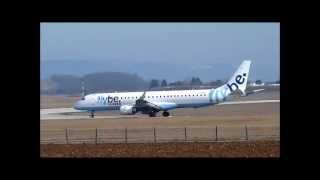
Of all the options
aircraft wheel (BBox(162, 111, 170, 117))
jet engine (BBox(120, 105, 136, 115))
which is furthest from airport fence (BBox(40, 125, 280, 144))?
aircraft wheel (BBox(162, 111, 170, 117))

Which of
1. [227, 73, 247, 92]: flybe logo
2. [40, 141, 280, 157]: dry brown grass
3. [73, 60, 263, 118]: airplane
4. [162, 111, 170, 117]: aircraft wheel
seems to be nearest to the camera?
[40, 141, 280, 157]: dry brown grass

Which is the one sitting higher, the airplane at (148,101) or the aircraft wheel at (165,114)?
the airplane at (148,101)

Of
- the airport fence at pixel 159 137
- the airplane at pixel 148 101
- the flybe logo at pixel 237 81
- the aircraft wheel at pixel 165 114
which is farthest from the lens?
the flybe logo at pixel 237 81

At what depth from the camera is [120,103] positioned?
4294 cm

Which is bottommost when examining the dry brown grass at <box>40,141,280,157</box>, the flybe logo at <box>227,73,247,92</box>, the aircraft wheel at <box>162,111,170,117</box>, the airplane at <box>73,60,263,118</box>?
the dry brown grass at <box>40,141,280,157</box>

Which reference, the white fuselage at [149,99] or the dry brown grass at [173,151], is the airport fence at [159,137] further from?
the white fuselage at [149,99]

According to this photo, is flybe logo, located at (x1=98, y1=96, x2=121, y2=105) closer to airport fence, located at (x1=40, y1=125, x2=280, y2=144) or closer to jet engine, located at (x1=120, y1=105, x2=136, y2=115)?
jet engine, located at (x1=120, y1=105, x2=136, y2=115)

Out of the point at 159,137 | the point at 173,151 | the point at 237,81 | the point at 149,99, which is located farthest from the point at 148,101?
the point at 173,151

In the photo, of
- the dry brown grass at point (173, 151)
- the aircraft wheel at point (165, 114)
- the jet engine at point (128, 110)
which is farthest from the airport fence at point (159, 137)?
the aircraft wheel at point (165, 114)

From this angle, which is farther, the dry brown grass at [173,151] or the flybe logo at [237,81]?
the flybe logo at [237,81]

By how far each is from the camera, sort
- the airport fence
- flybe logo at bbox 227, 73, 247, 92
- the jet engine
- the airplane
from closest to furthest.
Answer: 1. the airport fence
2. the jet engine
3. the airplane
4. flybe logo at bbox 227, 73, 247, 92

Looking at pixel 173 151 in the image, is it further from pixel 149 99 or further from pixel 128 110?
pixel 149 99
